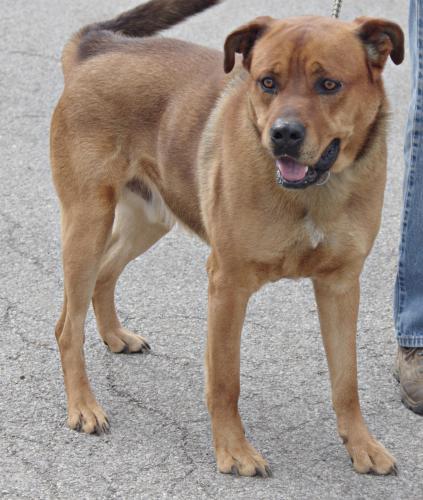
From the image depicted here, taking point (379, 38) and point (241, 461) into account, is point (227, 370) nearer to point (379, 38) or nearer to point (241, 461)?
point (241, 461)

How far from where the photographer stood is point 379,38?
10.7 ft

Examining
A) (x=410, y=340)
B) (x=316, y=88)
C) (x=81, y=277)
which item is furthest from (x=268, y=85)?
(x=410, y=340)

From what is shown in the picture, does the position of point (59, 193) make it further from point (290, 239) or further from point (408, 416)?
point (408, 416)

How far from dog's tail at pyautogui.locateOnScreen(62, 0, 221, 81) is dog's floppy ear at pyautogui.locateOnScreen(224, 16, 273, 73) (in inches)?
23.5

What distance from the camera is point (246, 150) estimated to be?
346 centimetres

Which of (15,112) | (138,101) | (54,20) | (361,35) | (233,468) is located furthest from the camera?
(54,20)

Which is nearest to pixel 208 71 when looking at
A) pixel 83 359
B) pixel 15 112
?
pixel 83 359

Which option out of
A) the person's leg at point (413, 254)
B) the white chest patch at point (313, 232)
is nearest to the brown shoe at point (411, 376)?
the person's leg at point (413, 254)

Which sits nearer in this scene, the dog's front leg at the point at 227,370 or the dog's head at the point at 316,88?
the dog's head at the point at 316,88

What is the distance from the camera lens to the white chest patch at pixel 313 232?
3.38 metres

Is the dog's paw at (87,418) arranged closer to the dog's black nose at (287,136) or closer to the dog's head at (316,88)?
the dog's head at (316,88)

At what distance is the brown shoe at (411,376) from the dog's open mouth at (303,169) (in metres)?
1.07

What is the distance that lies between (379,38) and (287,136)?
17.6 inches

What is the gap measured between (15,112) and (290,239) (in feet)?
11.7
